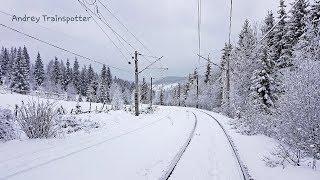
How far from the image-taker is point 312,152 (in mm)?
10602

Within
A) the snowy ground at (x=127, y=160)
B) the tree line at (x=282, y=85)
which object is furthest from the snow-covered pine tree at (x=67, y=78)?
the snowy ground at (x=127, y=160)

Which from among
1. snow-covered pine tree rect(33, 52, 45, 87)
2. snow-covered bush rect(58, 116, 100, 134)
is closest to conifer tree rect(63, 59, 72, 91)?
snow-covered pine tree rect(33, 52, 45, 87)

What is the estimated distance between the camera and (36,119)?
560 inches

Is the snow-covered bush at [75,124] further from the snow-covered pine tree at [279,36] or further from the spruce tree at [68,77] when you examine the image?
the spruce tree at [68,77]

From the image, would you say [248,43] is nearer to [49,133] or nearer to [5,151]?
[49,133]

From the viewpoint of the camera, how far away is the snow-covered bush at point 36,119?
46.5ft

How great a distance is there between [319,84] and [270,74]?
28.0m

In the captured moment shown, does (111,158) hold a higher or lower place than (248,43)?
lower

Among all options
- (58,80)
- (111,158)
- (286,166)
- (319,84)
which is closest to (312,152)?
(286,166)

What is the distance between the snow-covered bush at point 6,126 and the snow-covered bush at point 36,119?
0.52m

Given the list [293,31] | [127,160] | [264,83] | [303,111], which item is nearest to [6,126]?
[127,160]

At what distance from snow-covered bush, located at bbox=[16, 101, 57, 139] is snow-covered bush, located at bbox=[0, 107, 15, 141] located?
0.52 m

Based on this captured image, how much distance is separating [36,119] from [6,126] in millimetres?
1194

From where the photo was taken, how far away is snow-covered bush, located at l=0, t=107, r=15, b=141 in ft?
43.3
